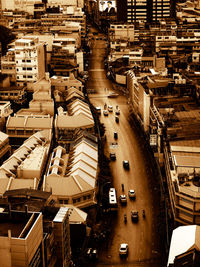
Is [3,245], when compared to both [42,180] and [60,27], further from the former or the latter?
[60,27]

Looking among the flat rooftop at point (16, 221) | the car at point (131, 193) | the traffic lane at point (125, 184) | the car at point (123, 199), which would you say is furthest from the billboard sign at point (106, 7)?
the flat rooftop at point (16, 221)

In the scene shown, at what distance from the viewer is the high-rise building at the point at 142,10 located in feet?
210

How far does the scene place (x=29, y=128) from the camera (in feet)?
95.6

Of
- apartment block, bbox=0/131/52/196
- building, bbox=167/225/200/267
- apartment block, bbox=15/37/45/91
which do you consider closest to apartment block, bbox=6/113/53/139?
apartment block, bbox=0/131/52/196

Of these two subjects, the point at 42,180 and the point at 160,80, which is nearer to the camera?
the point at 42,180

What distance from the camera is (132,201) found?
76.2ft

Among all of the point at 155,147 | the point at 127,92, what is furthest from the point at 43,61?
the point at 155,147

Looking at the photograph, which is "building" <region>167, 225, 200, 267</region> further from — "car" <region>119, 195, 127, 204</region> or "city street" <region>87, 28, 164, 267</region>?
"car" <region>119, 195, 127, 204</region>

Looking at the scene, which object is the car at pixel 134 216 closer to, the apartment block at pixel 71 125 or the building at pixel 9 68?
the apartment block at pixel 71 125

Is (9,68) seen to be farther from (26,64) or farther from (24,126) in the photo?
(24,126)

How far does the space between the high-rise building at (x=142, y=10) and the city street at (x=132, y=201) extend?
26892 mm

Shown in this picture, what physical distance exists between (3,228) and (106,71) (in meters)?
36.9

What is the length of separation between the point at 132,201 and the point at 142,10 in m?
45.4

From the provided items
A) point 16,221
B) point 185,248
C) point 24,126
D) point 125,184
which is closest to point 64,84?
point 24,126
